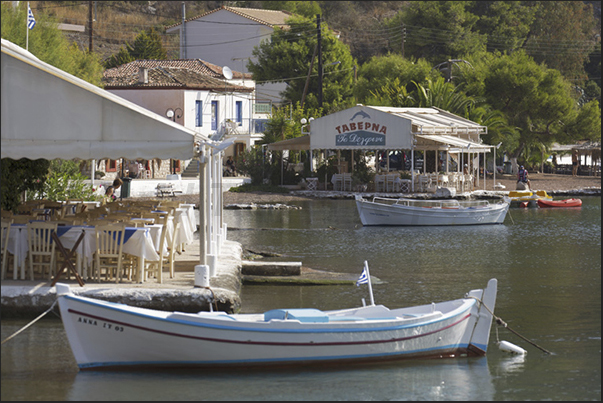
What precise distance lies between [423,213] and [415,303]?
628 inches

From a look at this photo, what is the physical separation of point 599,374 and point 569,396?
1188 mm

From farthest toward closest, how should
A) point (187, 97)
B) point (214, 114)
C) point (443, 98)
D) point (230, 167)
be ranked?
point (214, 114) < point (230, 167) < point (187, 97) < point (443, 98)

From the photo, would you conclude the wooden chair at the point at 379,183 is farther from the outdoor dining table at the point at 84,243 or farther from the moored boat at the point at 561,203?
the outdoor dining table at the point at 84,243

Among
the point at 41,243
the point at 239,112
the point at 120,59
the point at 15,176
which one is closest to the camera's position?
the point at 41,243

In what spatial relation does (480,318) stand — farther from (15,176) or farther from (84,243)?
(15,176)

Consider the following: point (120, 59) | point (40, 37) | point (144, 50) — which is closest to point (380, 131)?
point (40, 37)

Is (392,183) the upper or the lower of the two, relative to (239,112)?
lower

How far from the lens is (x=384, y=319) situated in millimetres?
11258

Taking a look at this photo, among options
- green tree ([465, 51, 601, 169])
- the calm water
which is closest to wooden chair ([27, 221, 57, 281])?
the calm water

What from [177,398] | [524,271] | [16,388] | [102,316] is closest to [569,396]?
[177,398]

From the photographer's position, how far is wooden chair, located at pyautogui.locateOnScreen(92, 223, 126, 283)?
13516mm

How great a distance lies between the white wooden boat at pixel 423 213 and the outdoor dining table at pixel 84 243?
17.4 meters

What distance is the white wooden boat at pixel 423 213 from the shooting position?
31.2 metres

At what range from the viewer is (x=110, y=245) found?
44.6 feet
